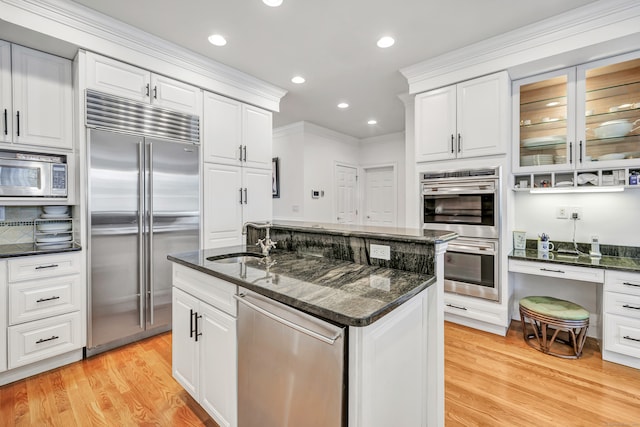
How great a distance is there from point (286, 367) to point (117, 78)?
2.79 meters

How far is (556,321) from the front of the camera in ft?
7.87

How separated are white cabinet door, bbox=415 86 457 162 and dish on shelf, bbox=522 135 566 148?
65 cm

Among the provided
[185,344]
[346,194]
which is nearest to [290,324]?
[185,344]

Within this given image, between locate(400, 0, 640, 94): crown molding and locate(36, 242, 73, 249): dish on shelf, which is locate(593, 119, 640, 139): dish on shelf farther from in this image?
locate(36, 242, 73, 249): dish on shelf

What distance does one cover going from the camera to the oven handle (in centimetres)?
284

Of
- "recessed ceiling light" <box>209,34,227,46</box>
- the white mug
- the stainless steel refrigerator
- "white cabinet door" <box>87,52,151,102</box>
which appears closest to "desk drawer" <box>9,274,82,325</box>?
the stainless steel refrigerator

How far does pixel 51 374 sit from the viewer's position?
221 cm

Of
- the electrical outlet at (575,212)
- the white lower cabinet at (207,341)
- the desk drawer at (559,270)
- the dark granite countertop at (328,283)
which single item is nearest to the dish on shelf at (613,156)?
the electrical outlet at (575,212)

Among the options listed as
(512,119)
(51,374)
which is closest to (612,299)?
(512,119)

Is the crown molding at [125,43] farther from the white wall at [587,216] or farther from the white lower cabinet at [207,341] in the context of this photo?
the white wall at [587,216]

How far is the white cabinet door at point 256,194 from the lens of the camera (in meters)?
3.55

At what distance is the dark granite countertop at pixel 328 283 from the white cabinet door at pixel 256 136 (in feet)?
6.43

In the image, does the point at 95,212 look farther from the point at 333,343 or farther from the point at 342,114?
the point at 342,114

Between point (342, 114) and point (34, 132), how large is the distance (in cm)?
384
